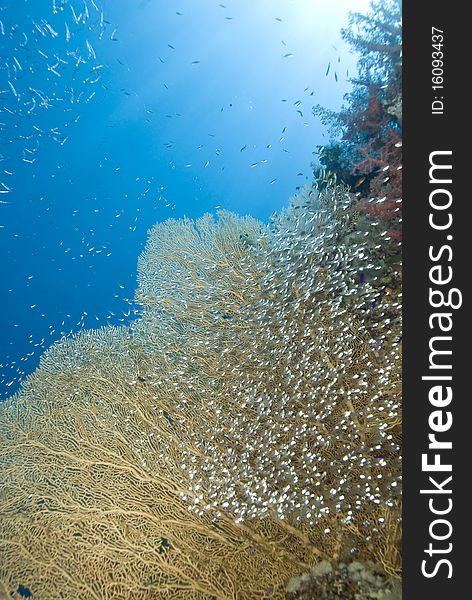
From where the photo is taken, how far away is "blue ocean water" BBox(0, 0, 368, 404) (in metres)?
24.0

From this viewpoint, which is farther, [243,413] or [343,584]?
[243,413]

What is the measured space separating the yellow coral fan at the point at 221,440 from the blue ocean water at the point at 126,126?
1928 cm

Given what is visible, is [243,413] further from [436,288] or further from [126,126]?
[126,126]

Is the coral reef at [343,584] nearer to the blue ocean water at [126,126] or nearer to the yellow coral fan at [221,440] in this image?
the yellow coral fan at [221,440]

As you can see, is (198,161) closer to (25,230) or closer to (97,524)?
(25,230)

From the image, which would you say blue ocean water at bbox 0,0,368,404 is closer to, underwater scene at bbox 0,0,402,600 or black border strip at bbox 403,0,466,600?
underwater scene at bbox 0,0,402,600

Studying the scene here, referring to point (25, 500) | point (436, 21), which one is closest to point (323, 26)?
point (436, 21)

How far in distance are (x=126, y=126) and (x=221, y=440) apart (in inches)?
1229

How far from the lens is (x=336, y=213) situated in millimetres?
4562

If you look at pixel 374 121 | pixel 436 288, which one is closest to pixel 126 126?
pixel 374 121

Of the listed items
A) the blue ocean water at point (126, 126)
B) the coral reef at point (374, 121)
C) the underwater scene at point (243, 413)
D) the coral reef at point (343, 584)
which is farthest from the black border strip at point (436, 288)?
the blue ocean water at point (126, 126)

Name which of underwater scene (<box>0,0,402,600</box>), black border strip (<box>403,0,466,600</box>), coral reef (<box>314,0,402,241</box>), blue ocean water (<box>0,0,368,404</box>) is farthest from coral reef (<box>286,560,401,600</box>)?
blue ocean water (<box>0,0,368,404</box>)

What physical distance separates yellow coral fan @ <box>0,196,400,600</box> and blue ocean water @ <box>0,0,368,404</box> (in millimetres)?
19278

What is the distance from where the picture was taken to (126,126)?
29922 mm
